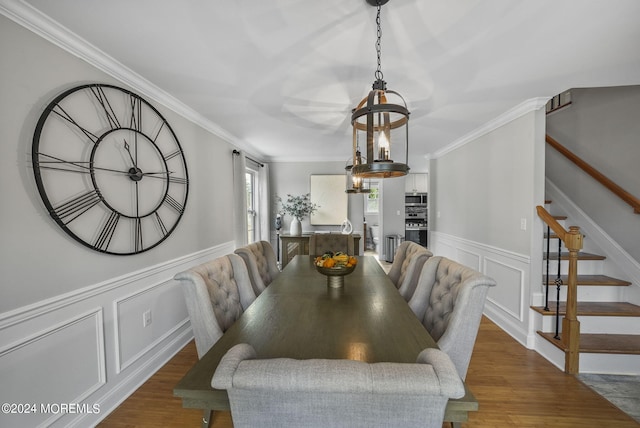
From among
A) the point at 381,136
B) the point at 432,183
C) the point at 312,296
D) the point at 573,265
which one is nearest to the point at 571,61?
the point at 573,265

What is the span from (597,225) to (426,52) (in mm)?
2921

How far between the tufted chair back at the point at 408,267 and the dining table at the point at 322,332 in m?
0.20

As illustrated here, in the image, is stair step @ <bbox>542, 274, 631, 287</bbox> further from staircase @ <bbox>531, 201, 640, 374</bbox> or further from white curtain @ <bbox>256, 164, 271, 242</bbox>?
white curtain @ <bbox>256, 164, 271, 242</bbox>

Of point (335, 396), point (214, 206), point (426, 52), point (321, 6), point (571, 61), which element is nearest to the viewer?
point (335, 396)

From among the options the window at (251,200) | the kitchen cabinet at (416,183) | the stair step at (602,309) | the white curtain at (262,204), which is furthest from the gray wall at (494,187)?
the window at (251,200)

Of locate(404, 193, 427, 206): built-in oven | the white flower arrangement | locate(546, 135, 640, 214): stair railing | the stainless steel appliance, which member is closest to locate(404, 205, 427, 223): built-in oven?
the stainless steel appliance

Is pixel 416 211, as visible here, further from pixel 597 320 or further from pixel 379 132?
pixel 379 132

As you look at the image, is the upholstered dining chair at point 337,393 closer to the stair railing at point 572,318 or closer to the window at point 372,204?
the stair railing at point 572,318

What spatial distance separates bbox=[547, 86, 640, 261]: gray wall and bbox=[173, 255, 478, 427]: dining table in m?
2.76

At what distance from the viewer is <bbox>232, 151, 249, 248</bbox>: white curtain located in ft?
12.9

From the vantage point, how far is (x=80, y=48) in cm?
168

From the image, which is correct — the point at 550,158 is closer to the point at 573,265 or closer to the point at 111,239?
the point at 573,265

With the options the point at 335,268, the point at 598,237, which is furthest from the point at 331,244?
the point at 598,237

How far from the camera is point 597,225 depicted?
9.88 ft
